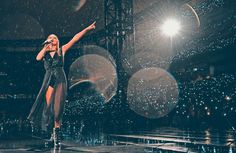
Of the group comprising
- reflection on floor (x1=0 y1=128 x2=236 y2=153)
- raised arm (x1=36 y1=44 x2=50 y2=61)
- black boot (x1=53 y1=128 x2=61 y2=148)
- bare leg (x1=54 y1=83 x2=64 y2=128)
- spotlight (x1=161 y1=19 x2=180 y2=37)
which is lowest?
reflection on floor (x1=0 y1=128 x2=236 y2=153)

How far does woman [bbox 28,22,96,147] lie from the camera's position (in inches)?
178

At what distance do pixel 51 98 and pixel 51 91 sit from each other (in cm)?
10

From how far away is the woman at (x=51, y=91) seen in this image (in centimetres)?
453

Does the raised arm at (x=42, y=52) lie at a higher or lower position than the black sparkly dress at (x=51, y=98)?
higher

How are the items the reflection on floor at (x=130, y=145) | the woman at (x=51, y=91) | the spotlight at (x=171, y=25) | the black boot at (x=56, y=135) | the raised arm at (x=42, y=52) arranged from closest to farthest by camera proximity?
1. the raised arm at (x=42, y=52)
2. the woman at (x=51, y=91)
3. the black boot at (x=56, y=135)
4. the reflection on floor at (x=130, y=145)
5. the spotlight at (x=171, y=25)

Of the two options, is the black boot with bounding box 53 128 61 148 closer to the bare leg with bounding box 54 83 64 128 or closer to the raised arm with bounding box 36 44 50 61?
the bare leg with bounding box 54 83 64 128

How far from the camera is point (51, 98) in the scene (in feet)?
15.0

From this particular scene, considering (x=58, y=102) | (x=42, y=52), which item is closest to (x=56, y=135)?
(x=58, y=102)

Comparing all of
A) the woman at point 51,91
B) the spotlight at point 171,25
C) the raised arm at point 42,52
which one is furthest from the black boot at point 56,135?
the spotlight at point 171,25

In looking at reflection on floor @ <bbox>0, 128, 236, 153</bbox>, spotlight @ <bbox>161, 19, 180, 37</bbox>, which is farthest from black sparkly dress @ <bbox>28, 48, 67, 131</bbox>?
spotlight @ <bbox>161, 19, 180, 37</bbox>

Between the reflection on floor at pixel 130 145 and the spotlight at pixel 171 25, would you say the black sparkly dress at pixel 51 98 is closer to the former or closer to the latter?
the reflection on floor at pixel 130 145

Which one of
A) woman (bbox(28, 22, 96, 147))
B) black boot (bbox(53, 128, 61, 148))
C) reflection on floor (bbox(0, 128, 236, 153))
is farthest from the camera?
reflection on floor (bbox(0, 128, 236, 153))

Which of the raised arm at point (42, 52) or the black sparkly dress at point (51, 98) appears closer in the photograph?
the raised arm at point (42, 52)

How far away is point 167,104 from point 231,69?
4.30m
